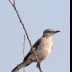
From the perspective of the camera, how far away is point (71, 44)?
5.48 m

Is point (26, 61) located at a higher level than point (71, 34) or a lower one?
lower

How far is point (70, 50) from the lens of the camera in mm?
5312

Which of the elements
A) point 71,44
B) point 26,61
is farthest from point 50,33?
point 71,44

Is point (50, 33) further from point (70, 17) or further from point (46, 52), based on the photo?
point (70, 17)

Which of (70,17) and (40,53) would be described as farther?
(40,53)

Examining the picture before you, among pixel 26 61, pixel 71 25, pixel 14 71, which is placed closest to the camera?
pixel 71 25

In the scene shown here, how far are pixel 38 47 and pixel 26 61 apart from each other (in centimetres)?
78

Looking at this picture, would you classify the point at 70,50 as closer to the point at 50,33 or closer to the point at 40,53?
the point at 40,53

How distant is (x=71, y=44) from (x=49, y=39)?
6.00ft

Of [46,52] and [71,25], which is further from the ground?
[71,25]

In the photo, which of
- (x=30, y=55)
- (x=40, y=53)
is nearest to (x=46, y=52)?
(x=40, y=53)

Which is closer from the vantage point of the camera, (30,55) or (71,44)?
(71,44)

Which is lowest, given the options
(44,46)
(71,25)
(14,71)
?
(14,71)

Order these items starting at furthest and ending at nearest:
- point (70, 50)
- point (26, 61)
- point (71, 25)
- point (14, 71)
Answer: point (26, 61)
point (14, 71)
point (71, 25)
point (70, 50)
